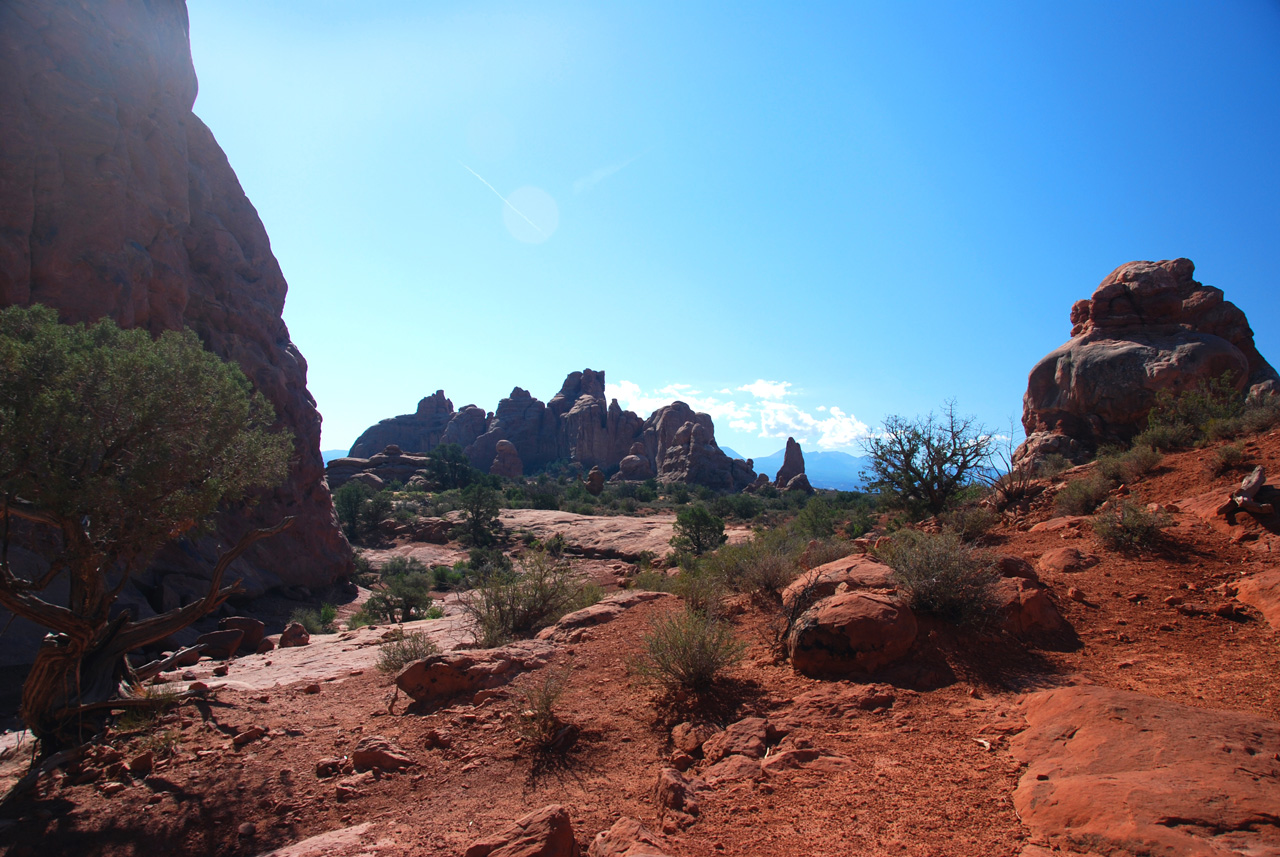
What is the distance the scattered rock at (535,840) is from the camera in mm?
2930

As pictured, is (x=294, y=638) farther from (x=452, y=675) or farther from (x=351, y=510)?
(x=351, y=510)

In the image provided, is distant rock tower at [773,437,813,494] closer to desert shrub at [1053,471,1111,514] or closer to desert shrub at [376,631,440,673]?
desert shrub at [1053,471,1111,514]

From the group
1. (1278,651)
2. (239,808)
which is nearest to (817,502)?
(1278,651)

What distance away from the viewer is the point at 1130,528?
7.52m

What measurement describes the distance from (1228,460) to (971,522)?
3.95m

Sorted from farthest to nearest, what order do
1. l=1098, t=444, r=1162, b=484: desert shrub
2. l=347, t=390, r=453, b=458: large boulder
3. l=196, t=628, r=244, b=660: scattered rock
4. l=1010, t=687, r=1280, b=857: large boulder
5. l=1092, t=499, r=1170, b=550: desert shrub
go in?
l=347, t=390, r=453, b=458: large boulder → l=1098, t=444, r=1162, b=484: desert shrub → l=196, t=628, r=244, b=660: scattered rock → l=1092, t=499, r=1170, b=550: desert shrub → l=1010, t=687, r=1280, b=857: large boulder

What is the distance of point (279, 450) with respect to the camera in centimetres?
755

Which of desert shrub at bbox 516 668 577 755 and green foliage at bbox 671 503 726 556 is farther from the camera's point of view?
green foliage at bbox 671 503 726 556

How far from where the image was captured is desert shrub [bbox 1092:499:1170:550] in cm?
736

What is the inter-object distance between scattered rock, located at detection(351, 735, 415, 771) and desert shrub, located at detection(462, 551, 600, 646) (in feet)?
11.4

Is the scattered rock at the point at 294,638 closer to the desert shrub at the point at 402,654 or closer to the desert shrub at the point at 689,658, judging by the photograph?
the desert shrub at the point at 402,654

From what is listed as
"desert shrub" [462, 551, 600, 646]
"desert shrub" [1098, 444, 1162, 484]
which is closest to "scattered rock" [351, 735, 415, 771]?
"desert shrub" [462, 551, 600, 646]

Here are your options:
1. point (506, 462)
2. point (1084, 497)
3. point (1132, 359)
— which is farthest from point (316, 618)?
point (506, 462)

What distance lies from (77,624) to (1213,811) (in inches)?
351
